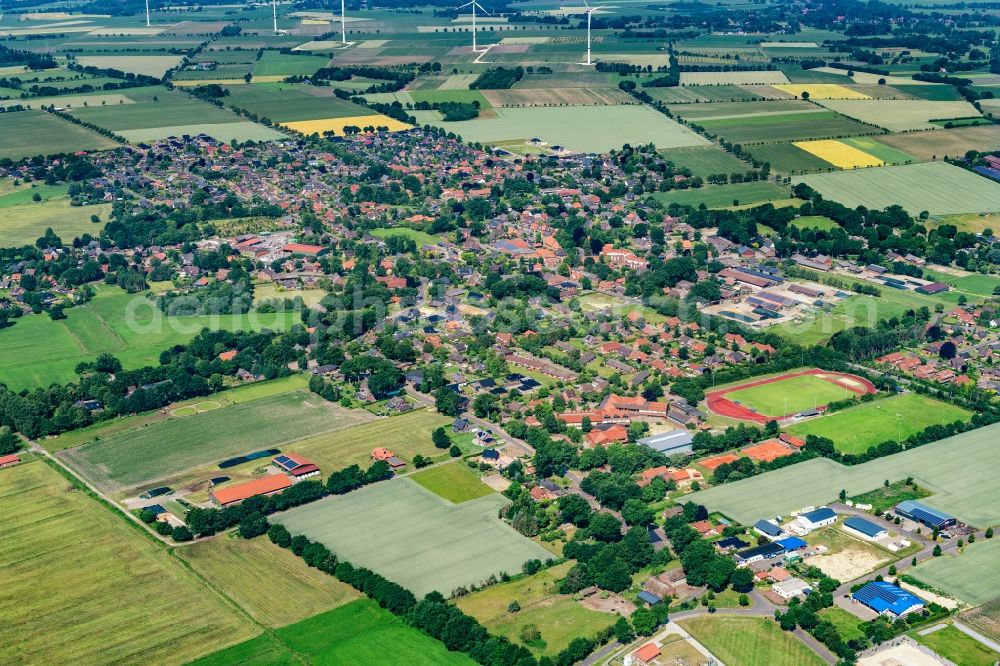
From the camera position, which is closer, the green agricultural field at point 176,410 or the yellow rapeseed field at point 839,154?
the green agricultural field at point 176,410

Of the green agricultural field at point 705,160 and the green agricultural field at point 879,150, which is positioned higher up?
the green agricultural field at point 879,150

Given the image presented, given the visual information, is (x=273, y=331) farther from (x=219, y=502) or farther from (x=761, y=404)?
(x=761, y=404)

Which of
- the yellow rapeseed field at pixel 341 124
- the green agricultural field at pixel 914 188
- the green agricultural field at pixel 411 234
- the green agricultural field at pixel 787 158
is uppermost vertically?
the yellow rapeseed field at pixel 341 124

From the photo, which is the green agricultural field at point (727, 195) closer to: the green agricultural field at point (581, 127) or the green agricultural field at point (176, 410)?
the green agricultural field at point (581, 127)

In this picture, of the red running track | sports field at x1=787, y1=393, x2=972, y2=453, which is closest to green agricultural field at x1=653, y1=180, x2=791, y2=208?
the red running track

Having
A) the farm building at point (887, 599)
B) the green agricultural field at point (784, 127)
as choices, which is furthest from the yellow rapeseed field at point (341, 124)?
the farm building at point (887, 599)

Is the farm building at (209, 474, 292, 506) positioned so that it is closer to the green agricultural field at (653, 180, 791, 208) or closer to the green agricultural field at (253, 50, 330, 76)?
the green agricultural field at (653, 180, 791, 208)

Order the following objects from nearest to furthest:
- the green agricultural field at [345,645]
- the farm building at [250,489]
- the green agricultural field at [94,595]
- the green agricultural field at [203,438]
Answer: the green agricultural field at [345,645]
the green agricultural field at [94,595]
the farm building at [250,489]
the green agricultural field at [203,438]

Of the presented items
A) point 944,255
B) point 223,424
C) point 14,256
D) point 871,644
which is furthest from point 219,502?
point 944,255
